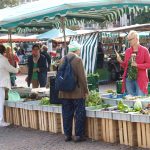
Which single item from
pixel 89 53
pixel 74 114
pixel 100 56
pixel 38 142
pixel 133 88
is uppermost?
pixel 89 53

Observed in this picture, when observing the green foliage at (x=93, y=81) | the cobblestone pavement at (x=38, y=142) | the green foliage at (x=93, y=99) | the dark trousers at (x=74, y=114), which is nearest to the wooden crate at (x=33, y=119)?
the cobblestone pavement at (x=38, y=142)

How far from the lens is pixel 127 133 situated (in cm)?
729

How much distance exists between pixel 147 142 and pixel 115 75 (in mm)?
13237

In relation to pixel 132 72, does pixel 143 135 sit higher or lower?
lower

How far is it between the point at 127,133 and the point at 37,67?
6057 millimetres

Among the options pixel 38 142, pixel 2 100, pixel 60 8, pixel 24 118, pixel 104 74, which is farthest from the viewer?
pixel 104 74

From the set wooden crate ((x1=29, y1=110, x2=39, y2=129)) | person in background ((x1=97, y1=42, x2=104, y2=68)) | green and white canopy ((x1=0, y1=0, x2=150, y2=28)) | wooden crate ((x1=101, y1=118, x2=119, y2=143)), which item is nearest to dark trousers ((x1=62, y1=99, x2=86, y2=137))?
wooden crate ((x1=101, y1=118, x2=119, y2=143))

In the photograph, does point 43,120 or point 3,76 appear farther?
point 3,76

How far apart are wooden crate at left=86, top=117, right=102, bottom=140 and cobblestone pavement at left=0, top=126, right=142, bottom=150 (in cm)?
12

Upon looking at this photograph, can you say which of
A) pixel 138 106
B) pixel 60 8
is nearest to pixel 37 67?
pixel 60 8

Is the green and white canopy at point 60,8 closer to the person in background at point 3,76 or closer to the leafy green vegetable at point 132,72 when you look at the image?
the person in background at point 3,76

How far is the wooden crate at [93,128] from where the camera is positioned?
785 centimetres

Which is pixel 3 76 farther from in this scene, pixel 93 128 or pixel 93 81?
pixel 93 81

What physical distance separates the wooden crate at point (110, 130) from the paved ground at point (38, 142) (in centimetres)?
11
